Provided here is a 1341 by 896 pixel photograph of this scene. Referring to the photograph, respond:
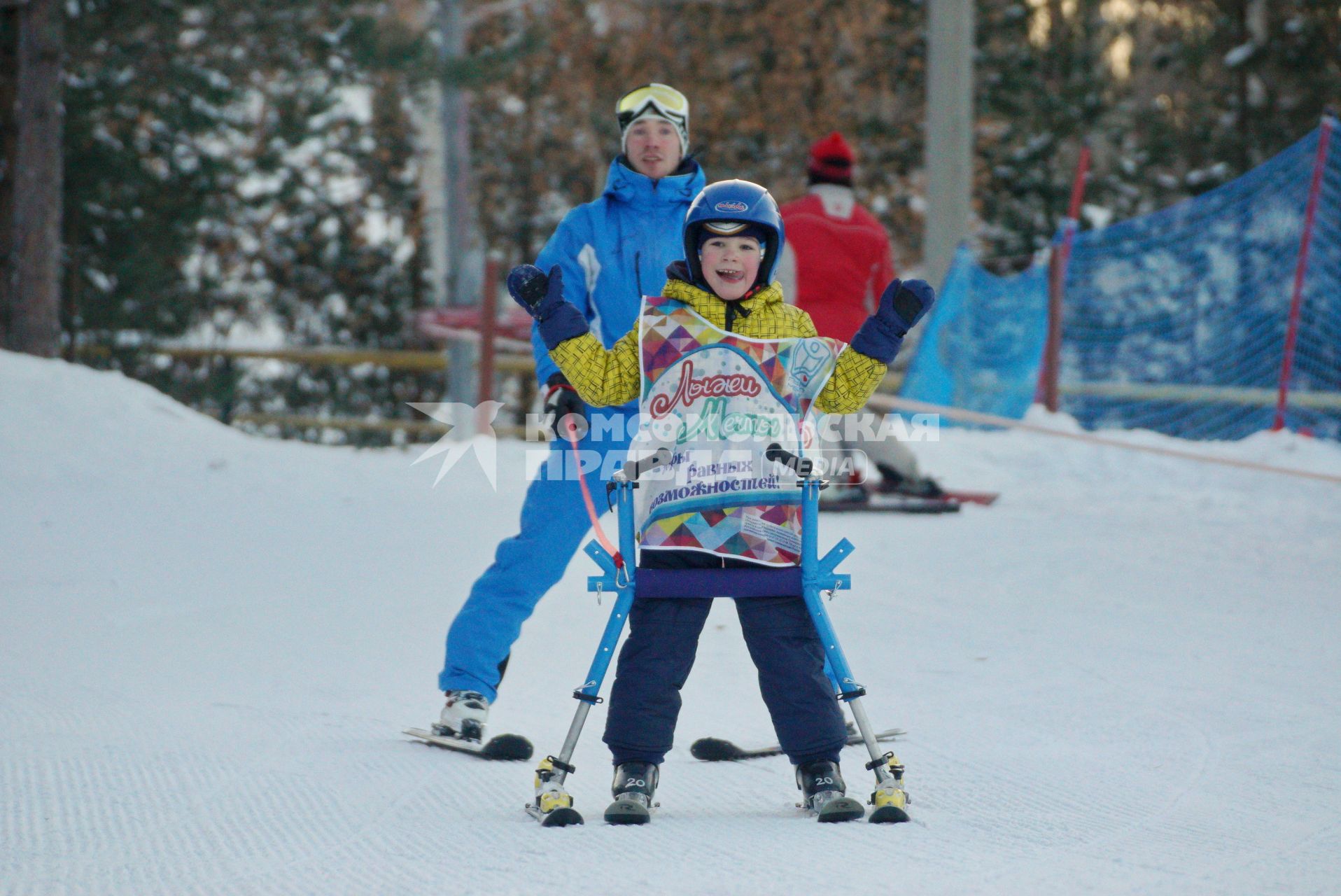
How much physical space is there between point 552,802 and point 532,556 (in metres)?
0.90

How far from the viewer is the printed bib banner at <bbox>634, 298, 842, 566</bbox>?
3287 millimetres

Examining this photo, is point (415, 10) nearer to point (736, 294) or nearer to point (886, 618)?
point (886, 618)

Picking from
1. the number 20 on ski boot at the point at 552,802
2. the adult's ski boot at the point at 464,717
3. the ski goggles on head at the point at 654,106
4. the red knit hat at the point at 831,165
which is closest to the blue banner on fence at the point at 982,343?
the red knit hat at the point at 831,165

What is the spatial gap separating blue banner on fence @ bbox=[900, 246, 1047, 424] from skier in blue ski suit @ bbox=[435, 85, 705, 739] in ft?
26.6

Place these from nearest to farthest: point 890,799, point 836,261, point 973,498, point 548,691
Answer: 1. point 890,799
2. point 548,691
3. point 836,261
4. point 973,498

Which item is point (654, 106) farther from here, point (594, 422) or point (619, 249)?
point (594, 422)

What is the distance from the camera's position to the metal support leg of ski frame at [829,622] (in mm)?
3195

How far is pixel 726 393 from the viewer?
3.31 metres

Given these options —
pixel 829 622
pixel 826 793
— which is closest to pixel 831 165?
pixel 829 622

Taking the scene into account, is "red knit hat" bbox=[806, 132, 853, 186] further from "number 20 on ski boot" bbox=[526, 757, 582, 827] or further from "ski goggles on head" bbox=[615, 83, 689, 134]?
"number 20 on ski boot" bbox=[526, 757, 582, 827]

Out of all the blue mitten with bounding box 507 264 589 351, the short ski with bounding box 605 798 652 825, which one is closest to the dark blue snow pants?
the short ski with bounding box 605 798 652 825

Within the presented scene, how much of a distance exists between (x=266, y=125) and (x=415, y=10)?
8769 mm

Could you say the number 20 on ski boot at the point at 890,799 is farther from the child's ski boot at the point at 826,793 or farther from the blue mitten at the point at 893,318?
the blue mitten at the point at 893,318

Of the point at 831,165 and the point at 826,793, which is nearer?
the point at 826,793
